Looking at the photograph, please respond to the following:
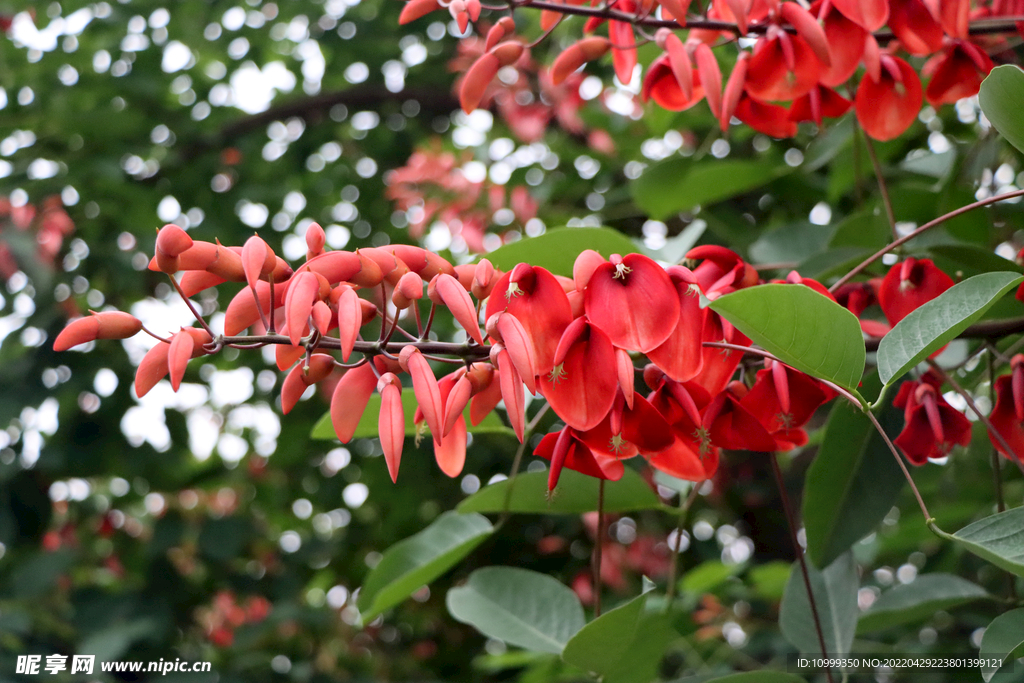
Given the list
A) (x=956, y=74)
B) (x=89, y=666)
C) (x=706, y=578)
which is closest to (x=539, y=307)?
(x=956, y=74)

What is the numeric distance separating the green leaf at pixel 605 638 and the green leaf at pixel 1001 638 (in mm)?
256

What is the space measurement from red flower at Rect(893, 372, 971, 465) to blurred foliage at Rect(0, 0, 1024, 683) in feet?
1.66

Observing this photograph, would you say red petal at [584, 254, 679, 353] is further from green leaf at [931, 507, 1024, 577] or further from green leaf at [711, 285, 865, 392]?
green leaf at [931, 507, 1024, 577]

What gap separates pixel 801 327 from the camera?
47 centimetres

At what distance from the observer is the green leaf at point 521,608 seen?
80 centimetres

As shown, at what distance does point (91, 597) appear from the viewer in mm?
1729

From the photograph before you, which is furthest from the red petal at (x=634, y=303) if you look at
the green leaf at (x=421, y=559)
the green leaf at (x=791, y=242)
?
the green leaf at (x=791, y=242)

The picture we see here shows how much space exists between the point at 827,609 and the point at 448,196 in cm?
159

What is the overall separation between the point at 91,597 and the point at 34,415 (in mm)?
424

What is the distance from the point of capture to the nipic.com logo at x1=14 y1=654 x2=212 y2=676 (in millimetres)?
1370

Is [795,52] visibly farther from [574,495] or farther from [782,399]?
[574,495]

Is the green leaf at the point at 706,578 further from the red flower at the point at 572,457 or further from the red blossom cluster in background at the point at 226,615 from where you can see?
the red blossom cluster in background at the point at 226,615

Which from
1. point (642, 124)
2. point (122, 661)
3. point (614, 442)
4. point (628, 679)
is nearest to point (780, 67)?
point (614, 442)

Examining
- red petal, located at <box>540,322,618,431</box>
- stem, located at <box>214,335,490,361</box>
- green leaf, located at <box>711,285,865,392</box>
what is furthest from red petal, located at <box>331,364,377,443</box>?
green leaf, located at <box>711,285,865,392</box>
